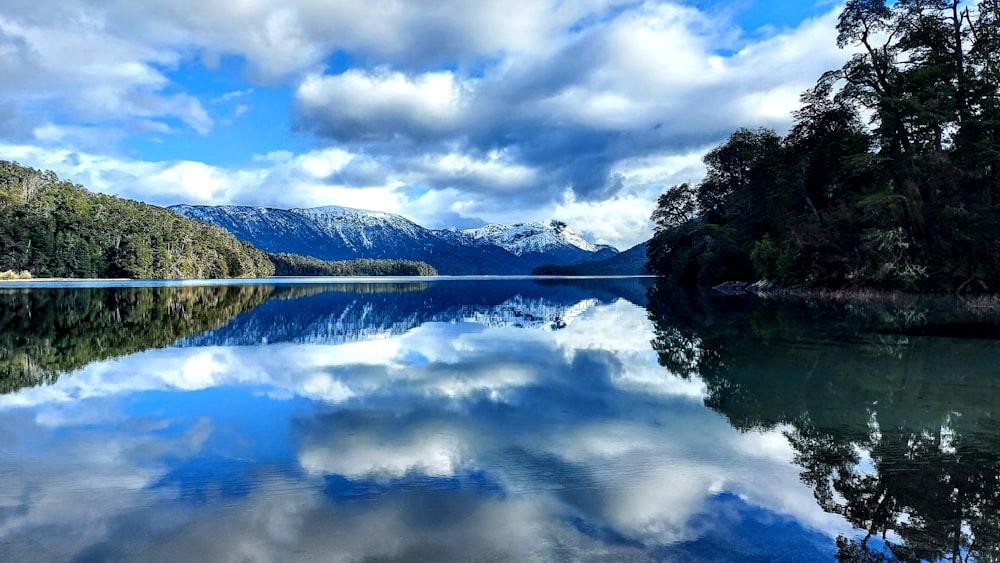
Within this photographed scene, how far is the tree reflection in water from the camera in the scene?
19.1ft

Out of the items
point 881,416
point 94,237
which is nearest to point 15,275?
point 94,237

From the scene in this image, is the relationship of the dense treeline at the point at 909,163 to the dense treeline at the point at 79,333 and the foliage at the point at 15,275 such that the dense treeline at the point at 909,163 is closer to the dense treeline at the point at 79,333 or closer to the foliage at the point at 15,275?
the dense treeline at the point at 79,333

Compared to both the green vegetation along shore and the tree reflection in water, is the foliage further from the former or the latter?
the tree reflection in water

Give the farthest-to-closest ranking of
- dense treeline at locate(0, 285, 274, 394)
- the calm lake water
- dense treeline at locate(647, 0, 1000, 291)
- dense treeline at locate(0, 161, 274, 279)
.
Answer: dense treeline at locate(0, 161, 274, 279)
dense treeline at locate(647, 0, 1000, 291)
dense treeline at locate(0, 285, 274, 394)
the calm lake water

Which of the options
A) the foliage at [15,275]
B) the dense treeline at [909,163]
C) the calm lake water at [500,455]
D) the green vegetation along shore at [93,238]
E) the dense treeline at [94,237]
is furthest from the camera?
the dense treeline at [94,237]

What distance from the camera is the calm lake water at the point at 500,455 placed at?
18.0 ft

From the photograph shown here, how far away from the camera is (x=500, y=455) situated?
8.11 metres

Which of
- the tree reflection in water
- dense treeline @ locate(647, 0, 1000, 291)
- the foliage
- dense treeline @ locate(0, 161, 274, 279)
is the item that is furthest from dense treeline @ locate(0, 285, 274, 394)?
dense treeline @ locate(0, 161, 274, 279)

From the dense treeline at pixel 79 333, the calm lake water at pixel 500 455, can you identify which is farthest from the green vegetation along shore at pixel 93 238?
the calm lake water at pixel 500 455

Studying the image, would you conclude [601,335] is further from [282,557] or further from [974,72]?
[974,72]

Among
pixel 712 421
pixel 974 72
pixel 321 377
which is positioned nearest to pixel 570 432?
pixel 712 421

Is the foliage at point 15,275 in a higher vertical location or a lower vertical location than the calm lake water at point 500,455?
higher

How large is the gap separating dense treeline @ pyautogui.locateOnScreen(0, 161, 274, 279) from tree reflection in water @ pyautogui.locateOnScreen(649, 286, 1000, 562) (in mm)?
147106

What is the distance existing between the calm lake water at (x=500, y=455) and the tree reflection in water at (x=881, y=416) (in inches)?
2.1
